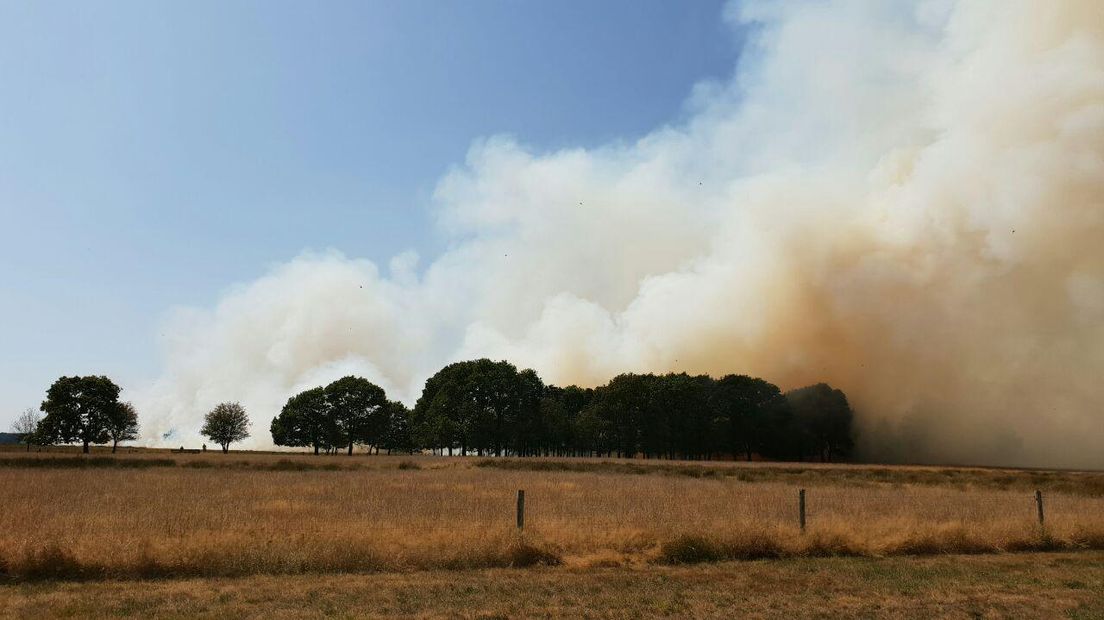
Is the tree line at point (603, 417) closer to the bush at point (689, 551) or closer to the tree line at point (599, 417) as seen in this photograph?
the tree line at point (599, 417)

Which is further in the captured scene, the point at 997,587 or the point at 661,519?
the point at 661,519

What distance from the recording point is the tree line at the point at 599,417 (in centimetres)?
11862

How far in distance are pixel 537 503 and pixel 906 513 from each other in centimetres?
1418

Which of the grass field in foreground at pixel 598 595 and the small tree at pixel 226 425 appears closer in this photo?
the grass field in foreground at pixel 598 595

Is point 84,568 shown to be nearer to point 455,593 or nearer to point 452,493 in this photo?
point 455,593

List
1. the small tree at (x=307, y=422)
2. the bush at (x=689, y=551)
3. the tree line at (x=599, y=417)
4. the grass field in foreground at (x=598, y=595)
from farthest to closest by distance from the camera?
the small tree at (x=307, y=422)
the tree line at (x=599, y=417)
the bush at (x=689, y=551)
the grass field in foreground at (x=598, y=595)

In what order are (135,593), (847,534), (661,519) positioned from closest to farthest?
(135,593), (847,534), (661,519)

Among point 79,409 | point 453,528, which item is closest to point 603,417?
point 79,409

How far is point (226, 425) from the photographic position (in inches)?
6088

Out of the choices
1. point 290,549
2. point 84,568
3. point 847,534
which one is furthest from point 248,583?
point 847,534

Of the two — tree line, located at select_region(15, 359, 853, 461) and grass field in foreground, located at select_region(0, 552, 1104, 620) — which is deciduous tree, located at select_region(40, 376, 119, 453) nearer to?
tree line, located at select_region(15, 359, 853, 461)

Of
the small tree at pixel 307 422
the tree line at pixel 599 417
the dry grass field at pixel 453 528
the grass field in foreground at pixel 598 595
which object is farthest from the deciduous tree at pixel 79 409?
the grass field in foreground at pixel 598 595

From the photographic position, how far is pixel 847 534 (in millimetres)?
18922

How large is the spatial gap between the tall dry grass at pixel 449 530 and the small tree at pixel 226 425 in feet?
440
